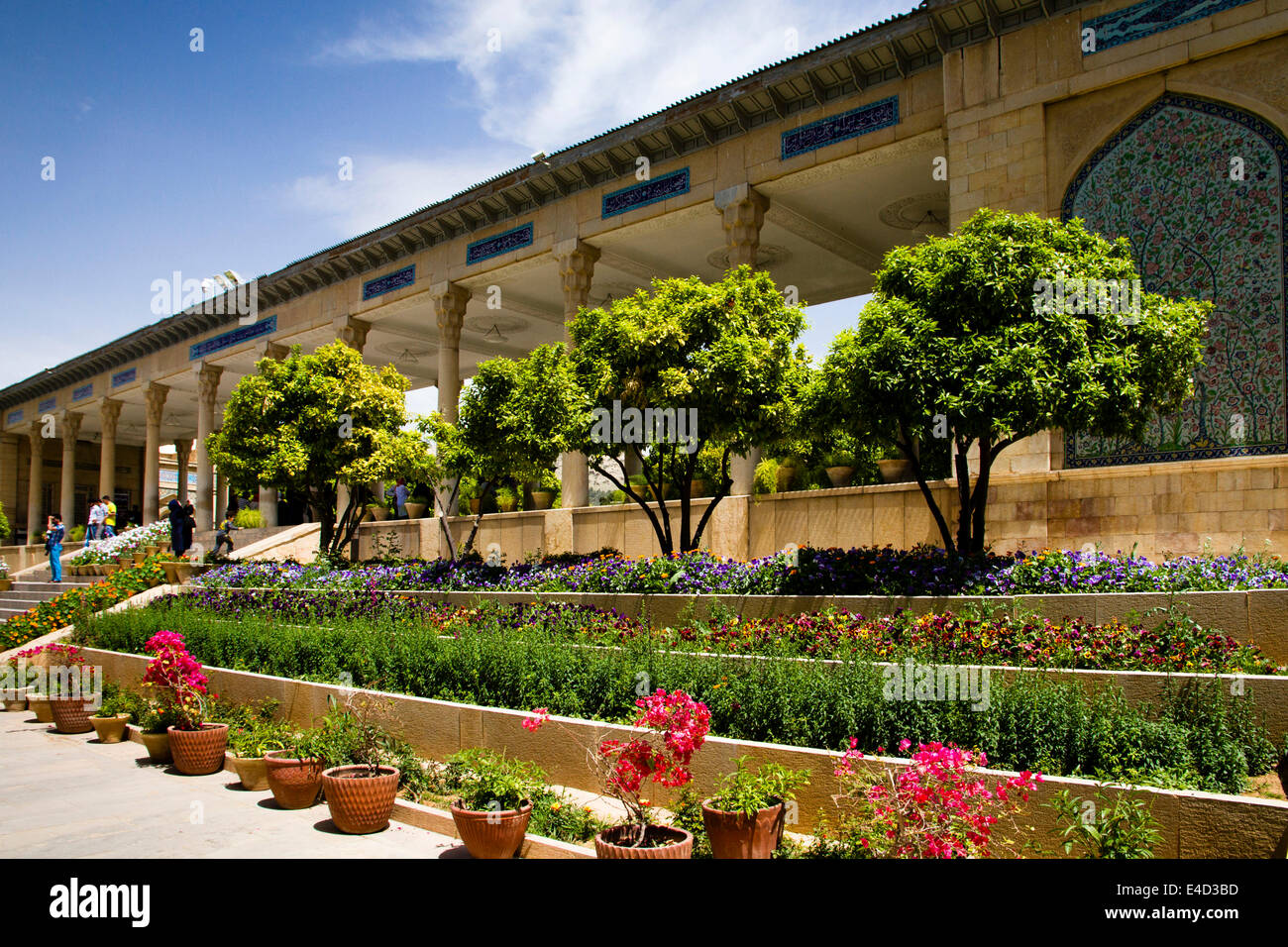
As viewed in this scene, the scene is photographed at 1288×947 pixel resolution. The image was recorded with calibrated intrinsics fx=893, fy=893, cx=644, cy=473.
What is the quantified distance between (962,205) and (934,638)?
886 centimetres

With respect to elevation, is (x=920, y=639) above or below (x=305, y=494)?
below

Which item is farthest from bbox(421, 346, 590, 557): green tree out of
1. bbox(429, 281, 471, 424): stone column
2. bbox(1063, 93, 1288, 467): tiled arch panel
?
bbox(1063, 93, 1288, 467): tiled arch panel

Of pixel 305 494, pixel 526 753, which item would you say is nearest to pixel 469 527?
pixel 305 494

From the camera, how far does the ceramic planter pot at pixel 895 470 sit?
15219 millimetres

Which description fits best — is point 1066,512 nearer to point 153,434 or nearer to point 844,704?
point 844,704

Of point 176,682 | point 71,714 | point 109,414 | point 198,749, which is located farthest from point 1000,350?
point 109,414

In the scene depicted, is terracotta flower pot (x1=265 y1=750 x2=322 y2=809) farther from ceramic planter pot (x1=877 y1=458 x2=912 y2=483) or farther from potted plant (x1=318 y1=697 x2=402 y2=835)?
ceramic planter pot (x1=877 y1=458 x2=912 y2=483)

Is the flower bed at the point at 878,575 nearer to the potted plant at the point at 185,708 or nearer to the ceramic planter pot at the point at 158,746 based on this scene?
the potted plant at the point at 185,708

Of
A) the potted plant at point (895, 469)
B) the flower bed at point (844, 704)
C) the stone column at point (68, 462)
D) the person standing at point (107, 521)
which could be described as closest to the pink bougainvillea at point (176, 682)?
the flower bed at point (844, 704)

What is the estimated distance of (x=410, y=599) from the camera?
48.6ft

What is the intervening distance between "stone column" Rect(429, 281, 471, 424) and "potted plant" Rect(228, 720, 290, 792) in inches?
625

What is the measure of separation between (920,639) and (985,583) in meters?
1.74
